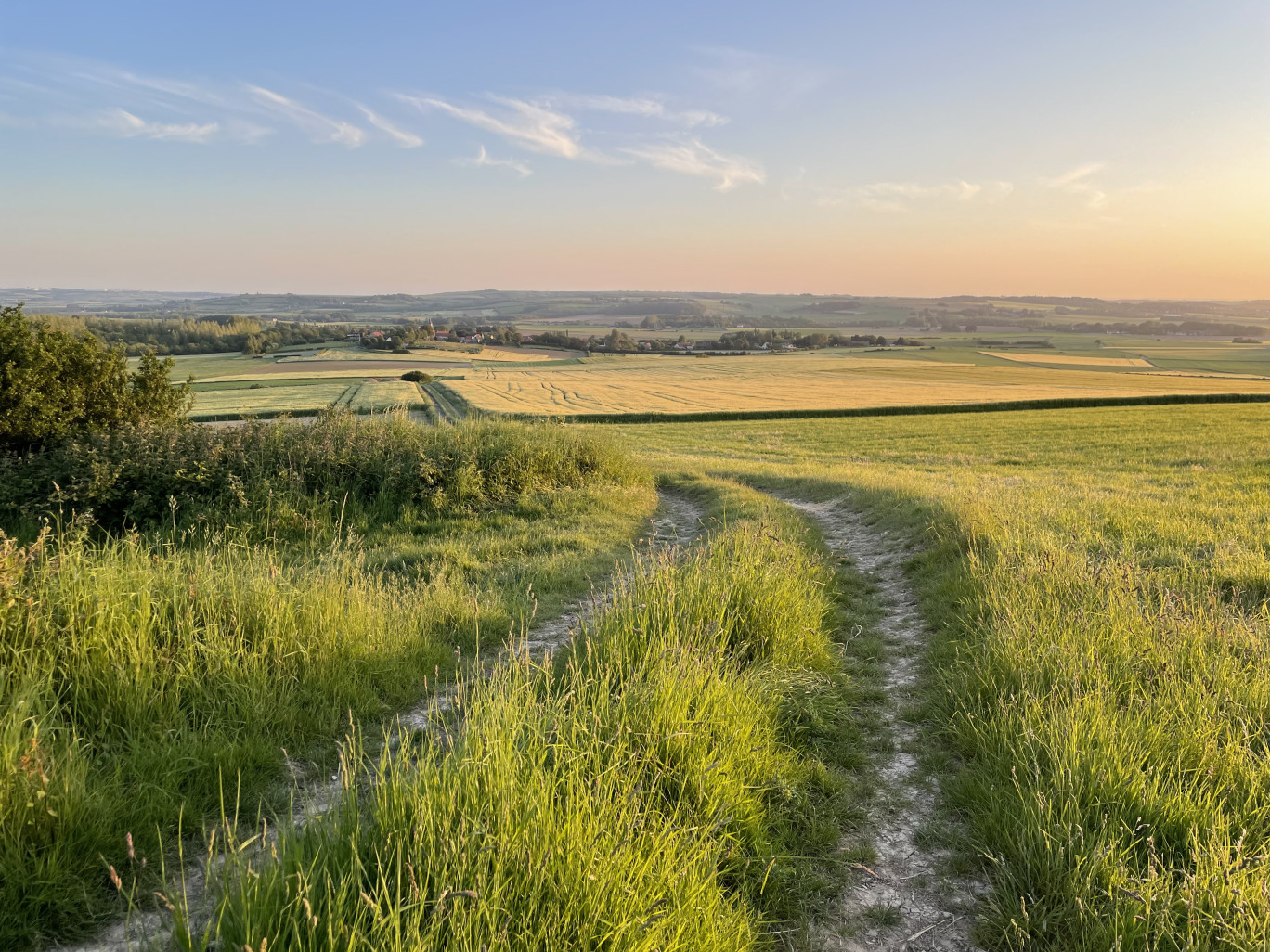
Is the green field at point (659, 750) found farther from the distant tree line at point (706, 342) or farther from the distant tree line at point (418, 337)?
the distant tree line at point (706, 342)

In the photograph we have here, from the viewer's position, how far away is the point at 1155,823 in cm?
326

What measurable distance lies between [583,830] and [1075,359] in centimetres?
10977

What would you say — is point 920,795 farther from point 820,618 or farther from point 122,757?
point 122,757

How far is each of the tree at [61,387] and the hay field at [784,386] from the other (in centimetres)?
3071

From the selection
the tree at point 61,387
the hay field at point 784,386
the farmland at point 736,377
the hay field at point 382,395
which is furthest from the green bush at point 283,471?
the hay field at point 784,386

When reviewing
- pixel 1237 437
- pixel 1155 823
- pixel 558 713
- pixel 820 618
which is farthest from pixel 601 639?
pixel 1237 437

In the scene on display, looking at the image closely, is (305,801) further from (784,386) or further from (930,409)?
(784,386)

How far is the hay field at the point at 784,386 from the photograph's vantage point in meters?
51.7

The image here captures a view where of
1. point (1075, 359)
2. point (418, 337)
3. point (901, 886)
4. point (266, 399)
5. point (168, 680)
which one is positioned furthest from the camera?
point (418, 337)

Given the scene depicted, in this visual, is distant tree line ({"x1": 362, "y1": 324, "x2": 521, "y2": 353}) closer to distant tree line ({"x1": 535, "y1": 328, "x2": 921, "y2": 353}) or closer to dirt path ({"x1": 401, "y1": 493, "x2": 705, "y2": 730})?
distant tree line ({"x1": 535, "y1": 328, "x2": 921, "y2": 353})

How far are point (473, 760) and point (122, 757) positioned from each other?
2395 millimetres

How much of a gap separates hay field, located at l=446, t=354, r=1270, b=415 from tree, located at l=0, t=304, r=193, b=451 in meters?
30.7

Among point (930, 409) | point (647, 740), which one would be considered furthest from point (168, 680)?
point (930, 409)

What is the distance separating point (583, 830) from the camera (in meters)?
2.85
